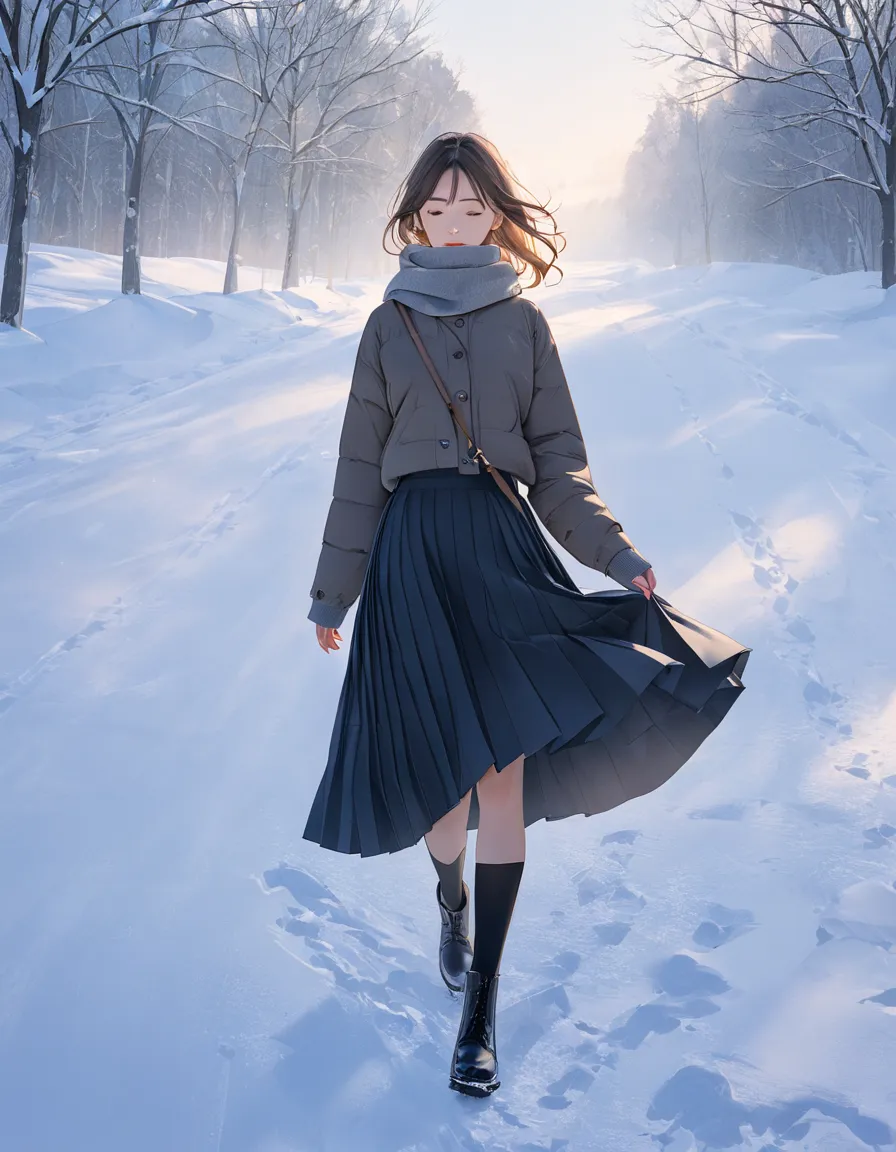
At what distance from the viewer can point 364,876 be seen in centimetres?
315

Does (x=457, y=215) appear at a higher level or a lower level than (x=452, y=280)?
higher

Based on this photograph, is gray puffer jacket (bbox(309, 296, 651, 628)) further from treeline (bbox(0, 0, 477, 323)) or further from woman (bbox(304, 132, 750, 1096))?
treeline (bbox(0, 0, 477, 323))

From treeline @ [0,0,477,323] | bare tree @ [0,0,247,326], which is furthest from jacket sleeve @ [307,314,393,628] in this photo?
treeline @ [0,0,477,323]

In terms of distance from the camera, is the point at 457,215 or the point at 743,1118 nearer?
the point at 743,1118

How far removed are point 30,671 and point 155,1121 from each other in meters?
2.50

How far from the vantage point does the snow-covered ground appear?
7.32 feet

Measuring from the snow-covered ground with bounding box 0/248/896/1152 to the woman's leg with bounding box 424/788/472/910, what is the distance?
0.21 metres

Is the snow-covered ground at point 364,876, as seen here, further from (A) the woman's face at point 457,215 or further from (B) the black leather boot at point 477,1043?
(A) the woman's face at point 457,215

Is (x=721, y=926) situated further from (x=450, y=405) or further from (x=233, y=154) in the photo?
(x=233, y=154)

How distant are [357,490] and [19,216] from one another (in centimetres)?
1127

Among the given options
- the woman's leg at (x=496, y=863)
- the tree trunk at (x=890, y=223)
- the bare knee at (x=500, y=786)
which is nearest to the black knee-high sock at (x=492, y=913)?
the woman's leg at (x=496, y=863)

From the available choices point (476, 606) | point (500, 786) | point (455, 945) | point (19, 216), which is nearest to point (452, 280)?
point (476, 606)

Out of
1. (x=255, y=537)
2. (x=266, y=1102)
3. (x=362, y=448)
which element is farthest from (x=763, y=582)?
(x=266, y=1102)

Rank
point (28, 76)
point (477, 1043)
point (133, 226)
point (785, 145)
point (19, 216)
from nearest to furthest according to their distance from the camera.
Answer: point (477, 1043)
point (28, 76)
point (19, 216)
point (133, 226)
point (785, 145)
